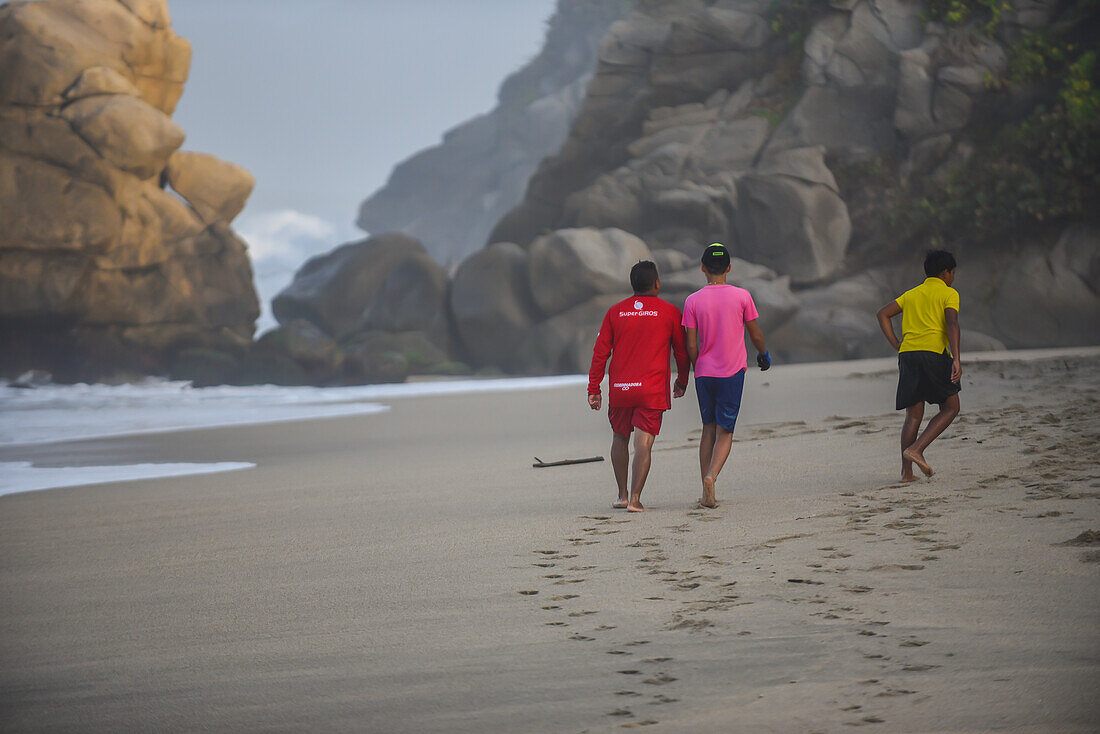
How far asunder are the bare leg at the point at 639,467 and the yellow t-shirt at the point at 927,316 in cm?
160

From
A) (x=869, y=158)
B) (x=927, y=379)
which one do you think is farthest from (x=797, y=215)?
(x=927, y=379)

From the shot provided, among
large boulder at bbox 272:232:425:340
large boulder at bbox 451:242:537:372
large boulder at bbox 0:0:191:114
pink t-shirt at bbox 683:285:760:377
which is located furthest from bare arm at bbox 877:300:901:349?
large boulder at bbox 272:232:425:340

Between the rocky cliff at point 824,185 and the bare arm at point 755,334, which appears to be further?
the rocky cliff at point 824,185

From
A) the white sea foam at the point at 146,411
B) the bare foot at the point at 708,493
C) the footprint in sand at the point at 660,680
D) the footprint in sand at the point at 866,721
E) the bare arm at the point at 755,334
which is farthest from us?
the white sea foam at the point at 146,411

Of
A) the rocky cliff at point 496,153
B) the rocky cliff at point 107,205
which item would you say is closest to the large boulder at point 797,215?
the rocky cliff at point 107,205

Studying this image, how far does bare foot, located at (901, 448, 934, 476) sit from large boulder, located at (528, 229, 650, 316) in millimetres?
19926

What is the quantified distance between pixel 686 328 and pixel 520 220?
2810 centimetres

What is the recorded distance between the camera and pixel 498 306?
2744 centimetres

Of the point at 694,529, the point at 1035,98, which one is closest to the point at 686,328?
the point at 694,529

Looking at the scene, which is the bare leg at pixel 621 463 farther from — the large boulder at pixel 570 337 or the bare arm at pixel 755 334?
the large boulder at pixel 570 337

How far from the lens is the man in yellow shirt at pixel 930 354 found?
17.5ft

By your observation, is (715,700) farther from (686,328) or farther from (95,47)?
(95,47)

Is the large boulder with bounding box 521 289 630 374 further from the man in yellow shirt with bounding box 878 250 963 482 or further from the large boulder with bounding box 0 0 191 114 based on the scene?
the man in yellow shirt with bounding box 878 250 963 482

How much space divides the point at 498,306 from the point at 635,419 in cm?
2239
